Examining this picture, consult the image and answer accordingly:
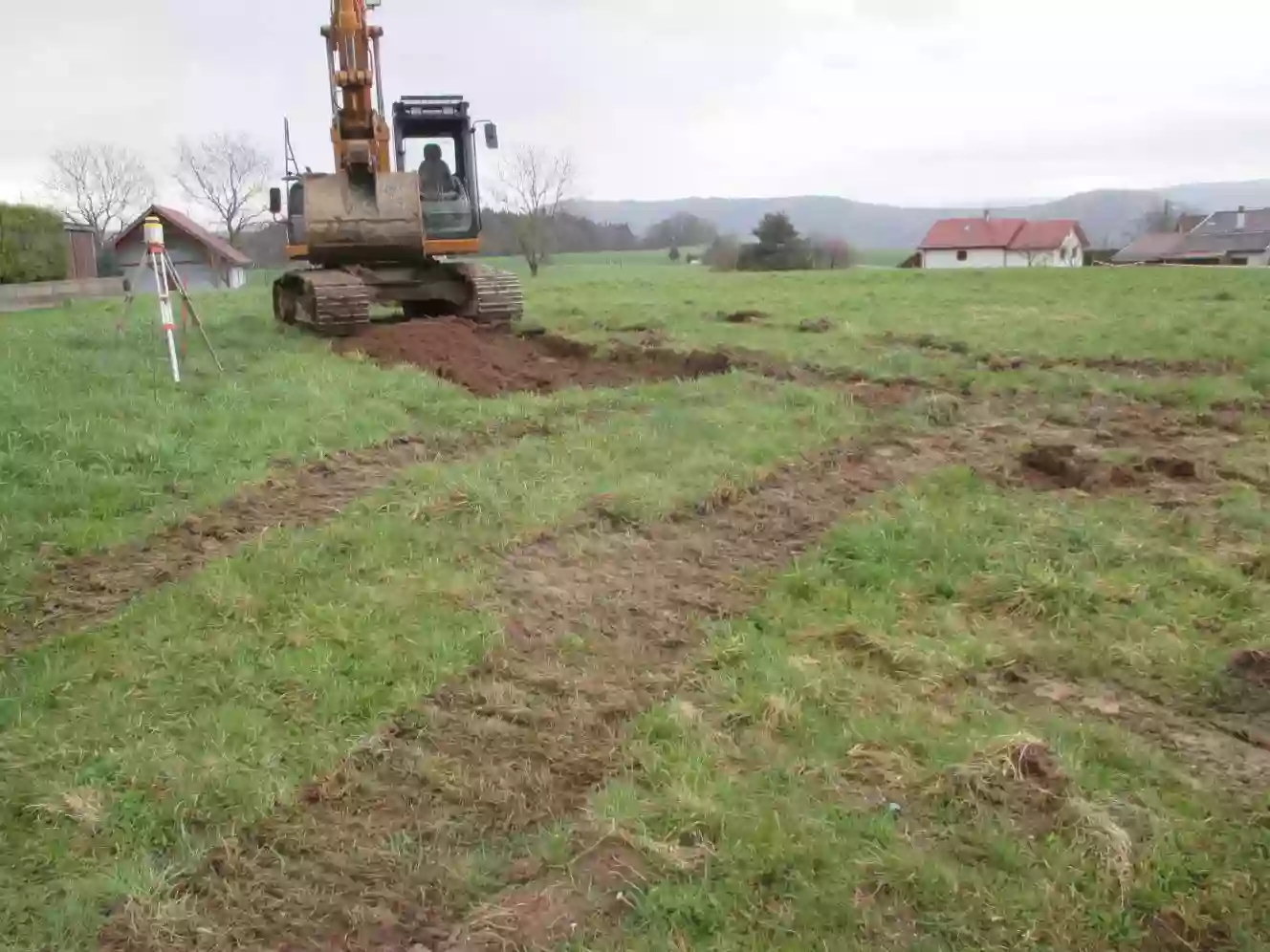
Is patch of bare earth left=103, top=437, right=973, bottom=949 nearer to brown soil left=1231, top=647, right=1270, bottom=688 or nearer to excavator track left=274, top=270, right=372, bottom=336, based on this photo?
brown soil left=1231, top=647, right=1270, bottom=688

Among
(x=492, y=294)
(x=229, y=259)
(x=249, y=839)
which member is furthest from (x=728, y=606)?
(x=229, y=259)

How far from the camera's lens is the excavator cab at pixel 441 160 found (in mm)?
13367

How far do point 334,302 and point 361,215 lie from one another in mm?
1510

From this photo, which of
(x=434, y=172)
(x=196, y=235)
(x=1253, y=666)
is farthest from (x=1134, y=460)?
(x=196, y=235)

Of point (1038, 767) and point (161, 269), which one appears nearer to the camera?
point (1038, 767)

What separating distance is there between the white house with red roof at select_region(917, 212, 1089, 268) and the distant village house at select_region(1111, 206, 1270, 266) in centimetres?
644

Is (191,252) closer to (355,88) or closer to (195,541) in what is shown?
(355,88)

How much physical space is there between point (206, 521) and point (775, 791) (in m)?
3.79

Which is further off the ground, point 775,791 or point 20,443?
point 20,443

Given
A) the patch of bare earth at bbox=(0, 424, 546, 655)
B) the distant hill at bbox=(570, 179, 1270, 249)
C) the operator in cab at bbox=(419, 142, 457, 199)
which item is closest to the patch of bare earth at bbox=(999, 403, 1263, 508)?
the patch of bare earth at bbox=(0, 424, 546, 655)

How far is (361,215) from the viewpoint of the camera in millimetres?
12578

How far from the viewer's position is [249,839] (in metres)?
3.26

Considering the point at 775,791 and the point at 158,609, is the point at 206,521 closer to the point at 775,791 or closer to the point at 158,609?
the point at 158,609

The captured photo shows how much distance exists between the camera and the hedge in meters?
28.4
